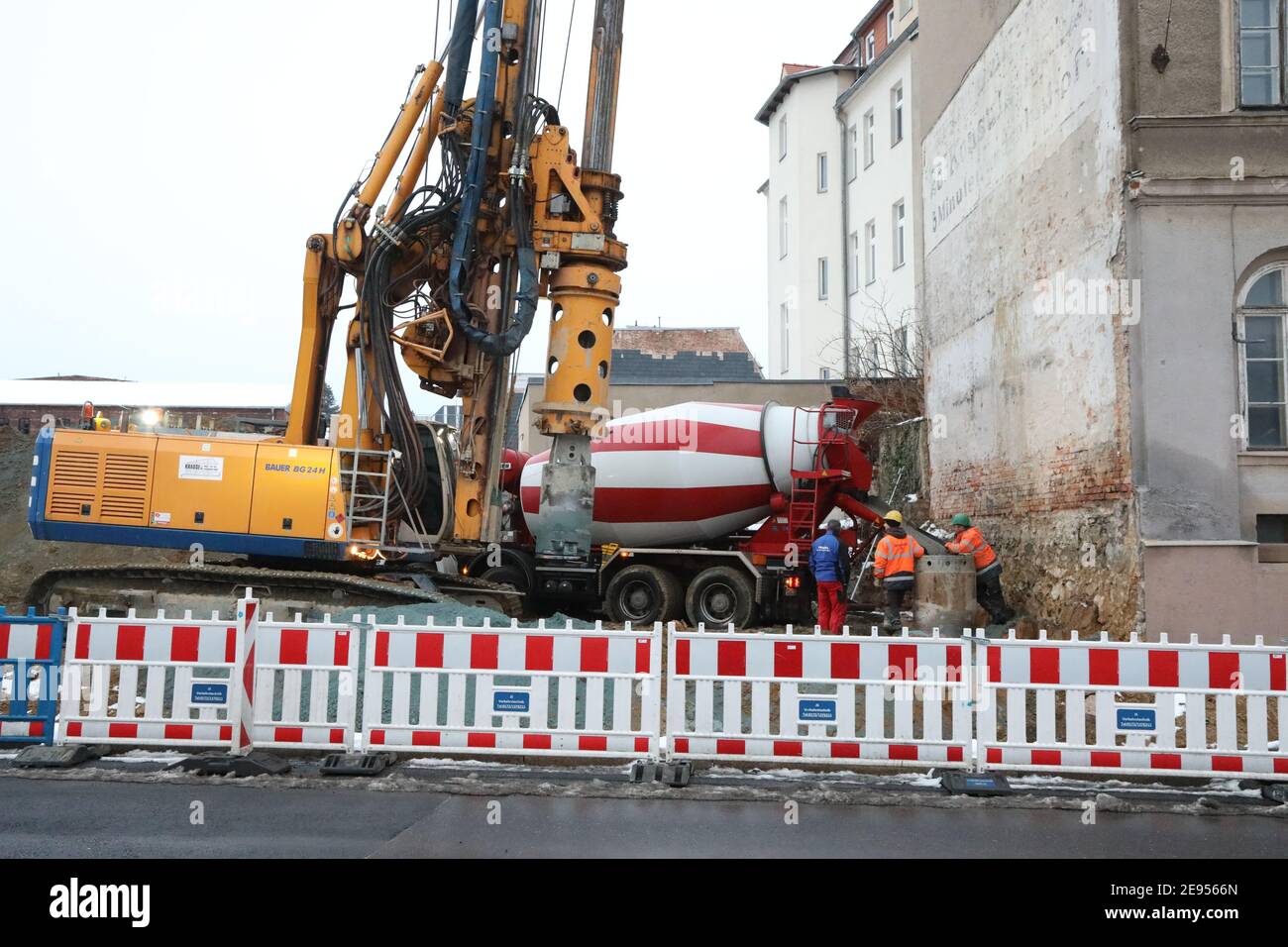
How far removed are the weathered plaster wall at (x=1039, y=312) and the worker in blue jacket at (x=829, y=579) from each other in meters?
2.54

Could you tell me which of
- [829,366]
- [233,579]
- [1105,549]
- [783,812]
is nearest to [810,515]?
[1105,549]

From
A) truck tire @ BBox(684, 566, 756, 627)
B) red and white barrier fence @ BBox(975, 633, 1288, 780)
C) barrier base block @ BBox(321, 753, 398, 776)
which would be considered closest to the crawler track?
truck tire @ BBox(684, 566, 756, 627)

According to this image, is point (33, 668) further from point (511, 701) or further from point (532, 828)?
point (532, 828)

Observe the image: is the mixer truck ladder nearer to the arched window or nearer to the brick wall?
the brick wall

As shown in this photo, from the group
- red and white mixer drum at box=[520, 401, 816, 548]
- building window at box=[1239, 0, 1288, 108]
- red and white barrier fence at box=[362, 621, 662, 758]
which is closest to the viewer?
red and white barrier fence at box=[362, 621, 662, 758]

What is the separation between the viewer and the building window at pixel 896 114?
99.5 feet

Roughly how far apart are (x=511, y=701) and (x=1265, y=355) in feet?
28.4

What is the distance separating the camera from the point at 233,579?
13.3 m

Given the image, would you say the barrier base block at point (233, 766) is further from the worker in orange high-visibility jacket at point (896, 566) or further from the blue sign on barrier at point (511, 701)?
the worker in orange high-visibility jacket at point (896, 566)

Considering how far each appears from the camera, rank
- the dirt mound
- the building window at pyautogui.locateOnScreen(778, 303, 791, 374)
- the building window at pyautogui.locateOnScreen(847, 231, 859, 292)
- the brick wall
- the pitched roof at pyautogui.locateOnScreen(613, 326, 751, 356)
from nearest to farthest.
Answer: the brick wall
the dirt mound
the building window at pyautogui.locateOnScreen(847, 231, 859, 292)
the building window at pyautogui.locateOnScreen(778, 303, 791, 374)
the pitched roof at pyautogui.locateOnScreen(613, 326, 751, 356)

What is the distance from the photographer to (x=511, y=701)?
8125 millimetres

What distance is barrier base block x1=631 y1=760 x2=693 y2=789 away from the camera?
7820 millimetres

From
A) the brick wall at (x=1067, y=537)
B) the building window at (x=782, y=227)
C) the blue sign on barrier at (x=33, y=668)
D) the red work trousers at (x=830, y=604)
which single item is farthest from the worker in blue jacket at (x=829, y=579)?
the building window at (x=782, y=227)

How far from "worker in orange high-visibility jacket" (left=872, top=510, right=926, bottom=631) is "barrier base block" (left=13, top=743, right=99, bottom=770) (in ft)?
28.3
